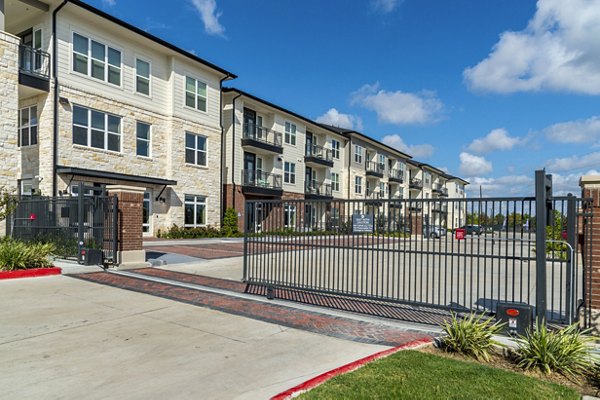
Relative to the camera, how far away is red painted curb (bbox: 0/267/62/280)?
380 inches

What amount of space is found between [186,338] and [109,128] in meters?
18.6

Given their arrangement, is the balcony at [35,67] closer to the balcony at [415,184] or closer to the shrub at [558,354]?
the shrub at [558,354]

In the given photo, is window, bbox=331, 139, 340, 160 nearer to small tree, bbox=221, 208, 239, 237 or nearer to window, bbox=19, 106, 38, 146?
small tree, bbox=221, 208, 239, 237

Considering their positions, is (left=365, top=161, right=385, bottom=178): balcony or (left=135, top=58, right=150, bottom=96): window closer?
(left=135, top=58, right=150, bottom=96): window

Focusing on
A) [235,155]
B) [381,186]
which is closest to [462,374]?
[235,155]

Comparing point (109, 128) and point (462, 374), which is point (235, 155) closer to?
point (109, 128)

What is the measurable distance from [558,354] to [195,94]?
2517 cm

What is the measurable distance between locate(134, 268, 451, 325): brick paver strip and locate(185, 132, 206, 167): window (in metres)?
16.4

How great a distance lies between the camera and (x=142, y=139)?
22984 mm

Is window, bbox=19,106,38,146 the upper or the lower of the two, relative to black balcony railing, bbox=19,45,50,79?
lower

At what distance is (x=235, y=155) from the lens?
1155 inches

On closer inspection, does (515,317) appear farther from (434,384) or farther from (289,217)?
(289,217)

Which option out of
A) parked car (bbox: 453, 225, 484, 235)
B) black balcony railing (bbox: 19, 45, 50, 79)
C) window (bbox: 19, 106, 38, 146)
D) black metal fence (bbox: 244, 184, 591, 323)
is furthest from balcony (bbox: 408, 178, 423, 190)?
parked car (bbox: 453, 225, 484, 235)

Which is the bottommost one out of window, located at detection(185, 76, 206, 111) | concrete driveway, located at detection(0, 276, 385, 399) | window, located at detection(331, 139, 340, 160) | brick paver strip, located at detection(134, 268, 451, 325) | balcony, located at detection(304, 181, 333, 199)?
brick paver strip, located at detection(134, 268, 451, 325)
